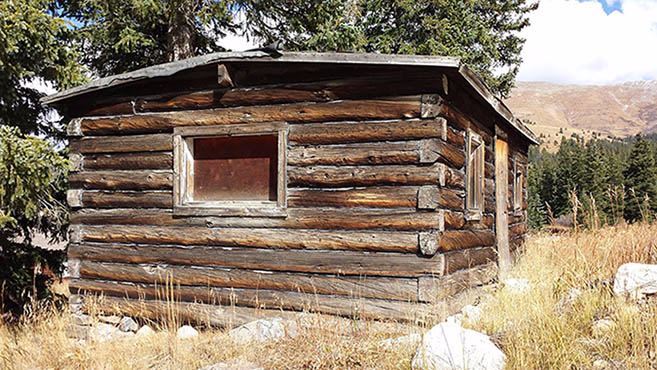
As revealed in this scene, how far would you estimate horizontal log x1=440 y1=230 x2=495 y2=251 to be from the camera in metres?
7.05

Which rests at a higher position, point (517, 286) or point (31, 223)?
point (31, 223)

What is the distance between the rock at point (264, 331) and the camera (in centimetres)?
654

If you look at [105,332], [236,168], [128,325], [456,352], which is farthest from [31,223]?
[456,352]

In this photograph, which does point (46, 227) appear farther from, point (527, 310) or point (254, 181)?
point (527, 310)

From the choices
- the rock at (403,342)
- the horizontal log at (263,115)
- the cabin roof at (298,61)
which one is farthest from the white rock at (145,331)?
the rock at (403,342)

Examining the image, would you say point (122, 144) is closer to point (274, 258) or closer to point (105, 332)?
point (105, 332)

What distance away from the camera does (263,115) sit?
25.1 feet

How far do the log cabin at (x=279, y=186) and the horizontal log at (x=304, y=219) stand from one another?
0.02 m

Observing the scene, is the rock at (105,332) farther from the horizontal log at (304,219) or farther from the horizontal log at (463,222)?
the horizontal log at (463,222)

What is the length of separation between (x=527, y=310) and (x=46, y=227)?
8636 millimetres

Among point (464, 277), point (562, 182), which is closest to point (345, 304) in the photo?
point (464, 277)

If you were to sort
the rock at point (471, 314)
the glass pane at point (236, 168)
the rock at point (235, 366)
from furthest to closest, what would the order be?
the glass pane at point (236, 168), the rock at point (471, 314), the rock at point (235, 366)

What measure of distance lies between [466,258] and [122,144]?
199 inches

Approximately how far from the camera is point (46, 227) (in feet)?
35.5
